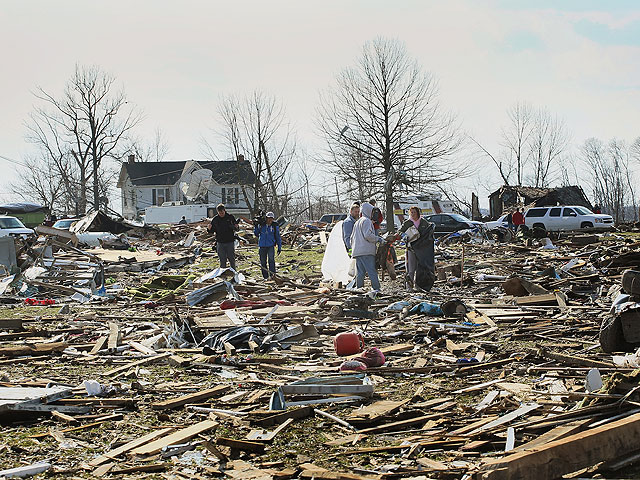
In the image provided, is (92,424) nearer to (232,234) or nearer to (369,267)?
(369,267)

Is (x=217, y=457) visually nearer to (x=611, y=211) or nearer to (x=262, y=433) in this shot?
(x=262, y=433)

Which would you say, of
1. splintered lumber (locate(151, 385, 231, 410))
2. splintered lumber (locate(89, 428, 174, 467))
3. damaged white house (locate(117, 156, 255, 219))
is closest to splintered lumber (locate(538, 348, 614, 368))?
splintered lumber (locate(151, 385, 231, 410))

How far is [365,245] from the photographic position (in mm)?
13430

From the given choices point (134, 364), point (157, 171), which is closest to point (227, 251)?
point (134, 364)

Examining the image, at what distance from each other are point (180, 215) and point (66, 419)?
56.1 metres

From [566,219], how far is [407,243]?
85.5ft

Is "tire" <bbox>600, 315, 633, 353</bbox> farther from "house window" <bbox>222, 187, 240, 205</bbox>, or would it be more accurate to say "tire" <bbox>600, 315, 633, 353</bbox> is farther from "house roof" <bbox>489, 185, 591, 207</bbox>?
"house window" <bbox>222, 187, 240, 205</bbox>

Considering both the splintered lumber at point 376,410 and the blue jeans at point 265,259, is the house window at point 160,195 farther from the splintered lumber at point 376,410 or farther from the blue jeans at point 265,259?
the splintered lumber at point 376,410

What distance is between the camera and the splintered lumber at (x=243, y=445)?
15.1ft

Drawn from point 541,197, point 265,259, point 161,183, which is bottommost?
point 265,259

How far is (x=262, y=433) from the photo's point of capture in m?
4.98

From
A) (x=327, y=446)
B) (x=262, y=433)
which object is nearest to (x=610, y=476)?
(x=327, y=446)

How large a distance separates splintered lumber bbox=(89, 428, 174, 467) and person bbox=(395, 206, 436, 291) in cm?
965

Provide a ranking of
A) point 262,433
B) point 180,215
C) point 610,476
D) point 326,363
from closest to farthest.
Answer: point 610,476, point 262,433, point 326,363, point 180,215
